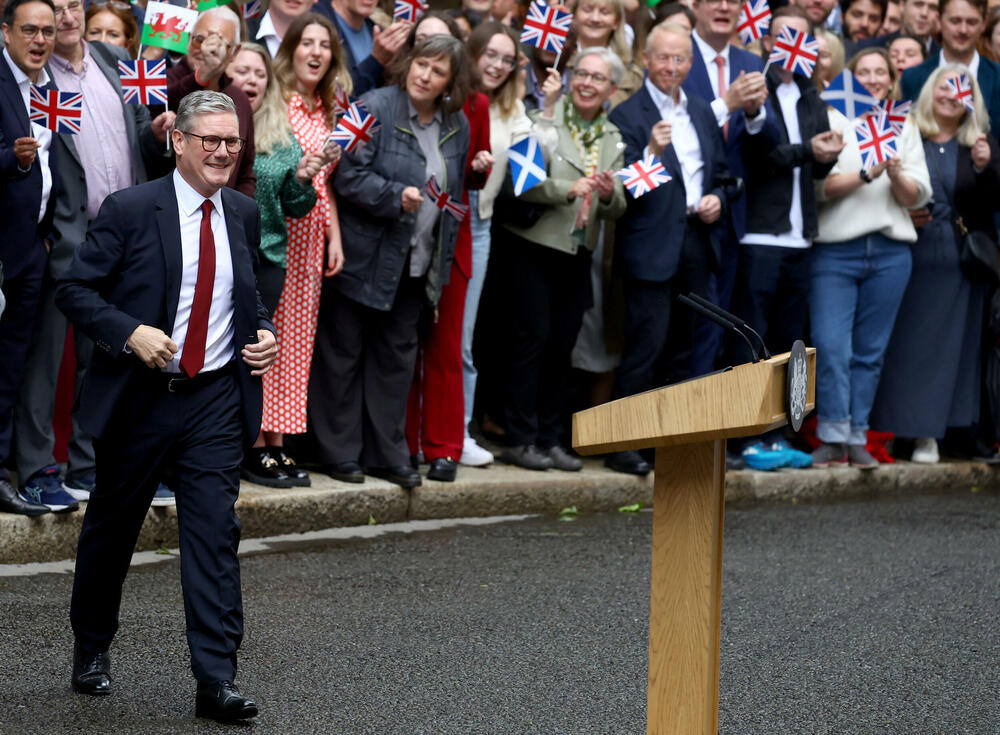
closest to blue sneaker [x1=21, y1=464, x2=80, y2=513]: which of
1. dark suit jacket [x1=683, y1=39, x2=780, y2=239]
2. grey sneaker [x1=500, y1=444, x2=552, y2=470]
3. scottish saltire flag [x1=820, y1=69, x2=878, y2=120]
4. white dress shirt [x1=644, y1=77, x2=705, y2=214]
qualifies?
grey sneaker [x1=500, y1=444, x2=552, y2=470]

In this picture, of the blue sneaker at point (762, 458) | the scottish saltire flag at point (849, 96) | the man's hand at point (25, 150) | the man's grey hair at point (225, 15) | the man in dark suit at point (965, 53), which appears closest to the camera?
the man's hand at point (25, 150)

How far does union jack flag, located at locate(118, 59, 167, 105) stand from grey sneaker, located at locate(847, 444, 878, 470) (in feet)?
16.9

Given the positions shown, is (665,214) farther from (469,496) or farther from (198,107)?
(198,107)

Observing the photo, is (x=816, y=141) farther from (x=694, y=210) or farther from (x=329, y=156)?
(x=329, y=156)

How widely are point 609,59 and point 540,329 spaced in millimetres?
1530

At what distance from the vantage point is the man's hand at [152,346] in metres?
4.75

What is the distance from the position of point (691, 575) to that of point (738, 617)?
284 centimetres

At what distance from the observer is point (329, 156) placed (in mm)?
7660

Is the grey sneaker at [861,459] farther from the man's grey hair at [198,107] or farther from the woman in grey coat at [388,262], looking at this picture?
the man's grey hair at [198,107]

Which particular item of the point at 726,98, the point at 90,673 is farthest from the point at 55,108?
the point at 726,98

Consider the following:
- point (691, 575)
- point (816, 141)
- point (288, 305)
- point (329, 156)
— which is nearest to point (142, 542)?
point (288, 305)

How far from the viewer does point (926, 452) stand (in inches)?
420

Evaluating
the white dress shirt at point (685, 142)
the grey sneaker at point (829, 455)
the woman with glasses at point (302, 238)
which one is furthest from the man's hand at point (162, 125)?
the grey sneaker at point (829, 455)

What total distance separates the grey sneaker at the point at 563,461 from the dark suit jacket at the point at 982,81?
3.69 meters
